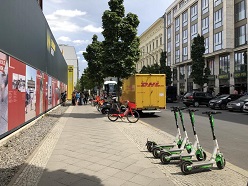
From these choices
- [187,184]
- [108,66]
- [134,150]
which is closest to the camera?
[187,184]

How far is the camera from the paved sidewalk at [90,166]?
512 cm

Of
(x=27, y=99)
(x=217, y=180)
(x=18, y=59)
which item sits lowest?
(x=217, y=180)

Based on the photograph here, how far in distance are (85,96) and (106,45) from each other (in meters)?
19.9

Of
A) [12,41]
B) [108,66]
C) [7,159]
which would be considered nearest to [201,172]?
[7,159]

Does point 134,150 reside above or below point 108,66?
below

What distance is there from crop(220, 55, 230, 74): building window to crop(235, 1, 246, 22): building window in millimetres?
5270

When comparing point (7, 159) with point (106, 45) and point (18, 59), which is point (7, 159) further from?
point (106, 45)

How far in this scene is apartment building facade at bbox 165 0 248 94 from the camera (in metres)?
38.8

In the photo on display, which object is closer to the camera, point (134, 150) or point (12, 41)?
point (134, 150)

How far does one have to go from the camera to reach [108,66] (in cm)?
1981

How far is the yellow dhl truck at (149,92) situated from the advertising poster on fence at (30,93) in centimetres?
692

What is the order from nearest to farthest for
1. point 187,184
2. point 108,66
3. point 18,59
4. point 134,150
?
point 187,184
point 134,150
point 18,59
point 108,66

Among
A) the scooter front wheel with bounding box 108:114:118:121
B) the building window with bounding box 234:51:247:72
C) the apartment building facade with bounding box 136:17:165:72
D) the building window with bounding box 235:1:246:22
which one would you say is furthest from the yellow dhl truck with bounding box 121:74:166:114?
the apartment building facade with bounding box 136:17:165:72

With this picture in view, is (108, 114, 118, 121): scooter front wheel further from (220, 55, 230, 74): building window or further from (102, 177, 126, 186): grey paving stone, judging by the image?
(220, 55, 230, 74): building window
